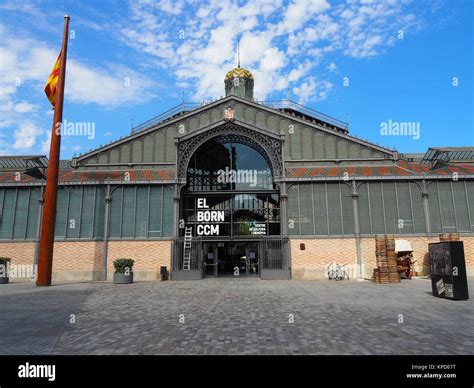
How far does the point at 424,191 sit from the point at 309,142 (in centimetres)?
995

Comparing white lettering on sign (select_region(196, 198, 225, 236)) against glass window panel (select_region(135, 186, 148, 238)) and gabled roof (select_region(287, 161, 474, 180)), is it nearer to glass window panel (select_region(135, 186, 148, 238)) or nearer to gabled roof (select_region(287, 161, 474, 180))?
glass window panel (select_region(135, 186, 148, 238))

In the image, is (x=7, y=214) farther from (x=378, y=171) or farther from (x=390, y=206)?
(x=390, y=206)

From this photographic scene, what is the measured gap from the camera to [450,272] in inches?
563

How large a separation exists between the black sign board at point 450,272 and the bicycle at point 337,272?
8.87 m

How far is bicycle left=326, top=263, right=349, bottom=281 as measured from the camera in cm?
2386

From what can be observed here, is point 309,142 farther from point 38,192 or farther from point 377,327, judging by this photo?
point 38,192

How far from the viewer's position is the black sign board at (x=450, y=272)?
1393 cm

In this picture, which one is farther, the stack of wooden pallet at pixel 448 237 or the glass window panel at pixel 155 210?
the glass window panel at pixel 155 210

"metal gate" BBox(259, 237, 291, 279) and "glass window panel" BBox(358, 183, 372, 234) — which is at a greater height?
"glass window panel" BBox(358, 183, 372, 234)

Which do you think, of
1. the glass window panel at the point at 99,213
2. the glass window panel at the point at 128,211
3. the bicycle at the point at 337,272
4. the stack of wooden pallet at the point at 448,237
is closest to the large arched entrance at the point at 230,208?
the bicycle at the point at 337,272

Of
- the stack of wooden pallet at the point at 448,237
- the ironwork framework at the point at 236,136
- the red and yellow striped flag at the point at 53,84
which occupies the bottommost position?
the stack of wooden pallet at the point at 448,237

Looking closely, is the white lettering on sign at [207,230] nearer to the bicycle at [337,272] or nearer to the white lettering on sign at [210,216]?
the white lettering on sign at [210,216]

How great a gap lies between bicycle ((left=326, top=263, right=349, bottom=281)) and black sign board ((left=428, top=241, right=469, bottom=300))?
887cm

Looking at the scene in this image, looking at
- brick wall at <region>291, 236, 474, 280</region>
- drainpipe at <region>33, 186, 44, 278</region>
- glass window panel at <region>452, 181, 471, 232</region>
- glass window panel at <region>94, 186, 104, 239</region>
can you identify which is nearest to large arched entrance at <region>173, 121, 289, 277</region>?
brick wall at <region>291, 236, 474, 280</region>
